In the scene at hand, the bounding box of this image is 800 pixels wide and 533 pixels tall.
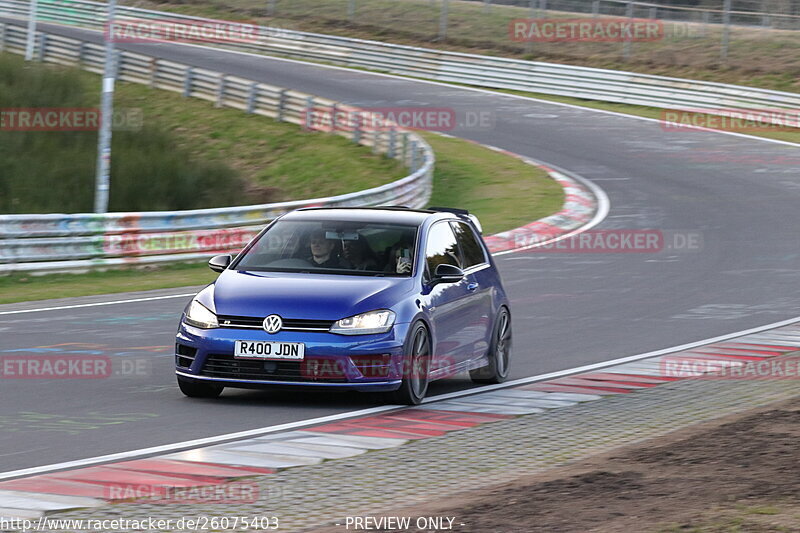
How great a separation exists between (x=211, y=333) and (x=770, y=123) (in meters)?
32.1

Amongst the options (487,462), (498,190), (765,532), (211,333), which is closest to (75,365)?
(211,333)

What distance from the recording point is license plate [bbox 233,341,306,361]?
31.4 ft

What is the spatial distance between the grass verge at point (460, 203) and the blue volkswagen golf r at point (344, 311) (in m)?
7.16

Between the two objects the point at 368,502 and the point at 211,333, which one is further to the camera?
the point at 211,333

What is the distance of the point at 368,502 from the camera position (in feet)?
22.7

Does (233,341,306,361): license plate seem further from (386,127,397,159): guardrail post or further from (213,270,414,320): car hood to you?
(386,127,397,159): guardrail post

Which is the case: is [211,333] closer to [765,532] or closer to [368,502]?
[368,502]
